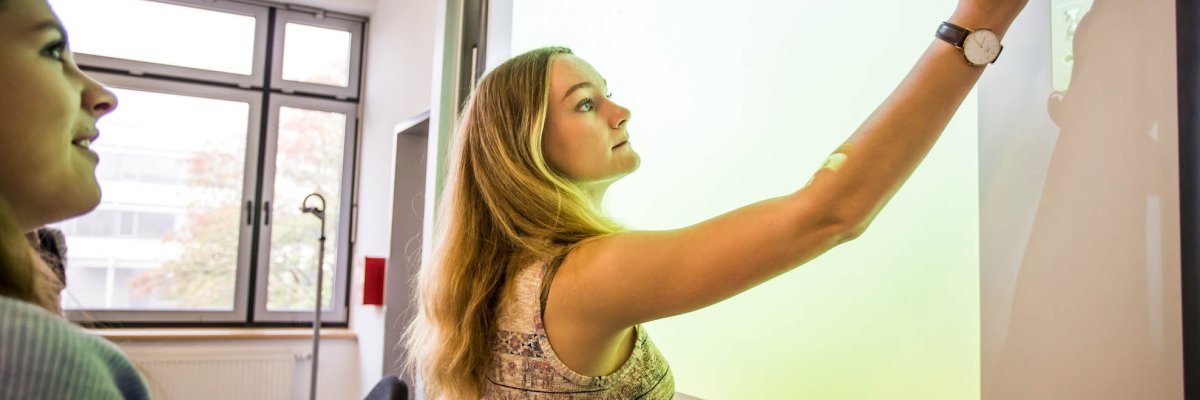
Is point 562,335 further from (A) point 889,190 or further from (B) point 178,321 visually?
(B) point 178,321

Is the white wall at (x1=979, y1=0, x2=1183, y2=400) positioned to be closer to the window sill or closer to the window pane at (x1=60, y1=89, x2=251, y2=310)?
the window sill

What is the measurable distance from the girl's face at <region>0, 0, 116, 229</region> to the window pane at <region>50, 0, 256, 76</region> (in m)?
5.00

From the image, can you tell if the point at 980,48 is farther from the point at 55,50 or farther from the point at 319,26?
the point at 319,26

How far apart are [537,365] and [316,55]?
4776 millimetres

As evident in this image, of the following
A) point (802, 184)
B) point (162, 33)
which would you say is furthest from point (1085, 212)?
point (162, 33)

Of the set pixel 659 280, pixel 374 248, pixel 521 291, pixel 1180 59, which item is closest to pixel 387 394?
pixel 521 291

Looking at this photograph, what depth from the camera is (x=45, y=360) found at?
39 cm

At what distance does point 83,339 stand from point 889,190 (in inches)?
27.7

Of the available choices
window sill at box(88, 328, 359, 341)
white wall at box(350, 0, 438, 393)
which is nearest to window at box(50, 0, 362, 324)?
window sill at box(88, 328, 359, 341)

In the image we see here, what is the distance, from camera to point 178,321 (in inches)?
191

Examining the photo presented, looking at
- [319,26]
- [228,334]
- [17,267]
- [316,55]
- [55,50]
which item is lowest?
[228,334]

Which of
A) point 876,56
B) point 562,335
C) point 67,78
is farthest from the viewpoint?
point 876,56

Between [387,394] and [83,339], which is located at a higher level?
[83,339]

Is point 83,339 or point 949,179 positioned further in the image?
point 949,179
